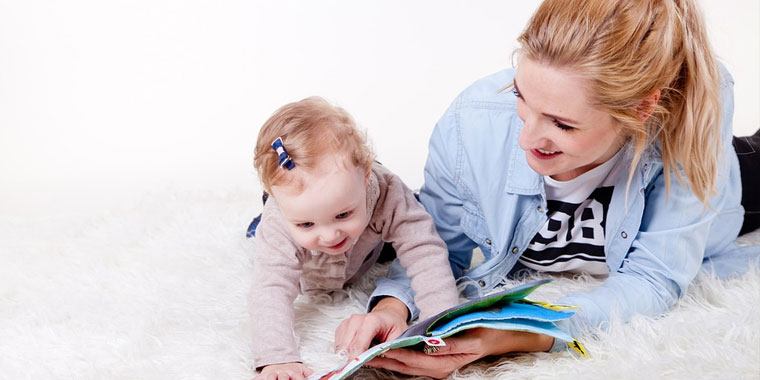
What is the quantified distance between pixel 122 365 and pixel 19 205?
1.39 m

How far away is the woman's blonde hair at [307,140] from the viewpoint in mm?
1721

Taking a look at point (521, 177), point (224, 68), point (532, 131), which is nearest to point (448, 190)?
point (521, 177)

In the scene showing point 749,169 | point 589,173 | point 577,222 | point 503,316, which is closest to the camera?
point 503,316

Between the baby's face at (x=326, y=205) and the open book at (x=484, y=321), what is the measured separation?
270mm

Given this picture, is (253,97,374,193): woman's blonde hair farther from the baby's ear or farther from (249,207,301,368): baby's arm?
(249,207,301,368): baby's arm

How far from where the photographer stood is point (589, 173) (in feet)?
6.28

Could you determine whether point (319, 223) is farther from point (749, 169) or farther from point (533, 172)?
point (749, 169)

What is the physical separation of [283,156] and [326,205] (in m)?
0.12

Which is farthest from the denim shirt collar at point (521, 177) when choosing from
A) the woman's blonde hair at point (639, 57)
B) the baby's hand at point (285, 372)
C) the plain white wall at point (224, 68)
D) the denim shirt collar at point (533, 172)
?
the plain white wall at point (224, 68)

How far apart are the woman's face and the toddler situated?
308mm

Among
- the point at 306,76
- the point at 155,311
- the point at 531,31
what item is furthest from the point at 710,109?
the point at 306,76

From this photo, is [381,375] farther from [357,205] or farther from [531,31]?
[531,31]

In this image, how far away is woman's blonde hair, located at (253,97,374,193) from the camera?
1721 millimetres

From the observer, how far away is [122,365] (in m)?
1.82
